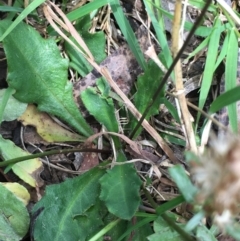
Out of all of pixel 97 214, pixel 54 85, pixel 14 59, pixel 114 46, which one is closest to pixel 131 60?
pixel 114 46

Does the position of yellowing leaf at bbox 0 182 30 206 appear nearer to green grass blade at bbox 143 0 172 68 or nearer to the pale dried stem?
the pale dried stem

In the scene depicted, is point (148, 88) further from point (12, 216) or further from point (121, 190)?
point (12, 216)

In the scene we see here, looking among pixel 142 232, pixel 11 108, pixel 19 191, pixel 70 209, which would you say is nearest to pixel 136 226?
pixel 142 232

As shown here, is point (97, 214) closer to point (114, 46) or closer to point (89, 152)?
point (89, 152)

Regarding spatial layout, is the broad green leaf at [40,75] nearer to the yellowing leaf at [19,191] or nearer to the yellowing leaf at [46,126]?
the yellowing leaf at [46,126]

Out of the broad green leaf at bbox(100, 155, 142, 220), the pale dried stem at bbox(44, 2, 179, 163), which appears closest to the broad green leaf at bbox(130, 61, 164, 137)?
the pale dried stem at bbox(44, 2, 179, 163)

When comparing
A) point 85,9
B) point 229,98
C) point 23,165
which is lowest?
point 23,165
